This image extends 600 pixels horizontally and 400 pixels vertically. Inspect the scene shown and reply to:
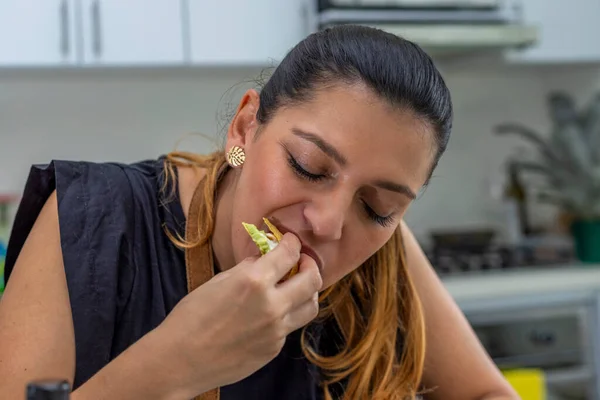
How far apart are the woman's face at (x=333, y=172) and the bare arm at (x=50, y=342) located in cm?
20

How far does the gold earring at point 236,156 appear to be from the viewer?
108 cm

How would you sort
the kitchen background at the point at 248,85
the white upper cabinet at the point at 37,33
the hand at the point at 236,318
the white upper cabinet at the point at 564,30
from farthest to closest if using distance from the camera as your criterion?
1. the white upper cabinet at the point at 564,30
2. the kitchen background at the point at 248,85
3. the white upper cabinet at the point at 37,33
4. the hand at the point at 236,318

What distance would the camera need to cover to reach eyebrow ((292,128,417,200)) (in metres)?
0.95

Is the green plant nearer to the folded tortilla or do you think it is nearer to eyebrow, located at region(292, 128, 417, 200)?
eyebrow, located at region(292, 128, 417, 200)

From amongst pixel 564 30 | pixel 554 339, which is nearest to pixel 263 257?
pixel 554 339

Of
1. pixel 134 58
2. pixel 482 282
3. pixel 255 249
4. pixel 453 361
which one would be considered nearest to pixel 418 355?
pixel 453 361

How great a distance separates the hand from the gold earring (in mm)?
235

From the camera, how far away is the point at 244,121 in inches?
43.2

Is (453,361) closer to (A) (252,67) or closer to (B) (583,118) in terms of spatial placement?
(A) (252,67)

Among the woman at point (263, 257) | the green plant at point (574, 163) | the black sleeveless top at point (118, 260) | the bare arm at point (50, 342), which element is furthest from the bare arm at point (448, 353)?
the green plant at point (574, 163)

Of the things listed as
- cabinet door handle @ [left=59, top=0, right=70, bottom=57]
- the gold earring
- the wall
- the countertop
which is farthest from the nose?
cabinet door handle @ [left=59, top=0, right=70, bottom=57]

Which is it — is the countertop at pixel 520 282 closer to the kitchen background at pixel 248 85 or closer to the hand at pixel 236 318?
the kitchen background at pixel 248 85

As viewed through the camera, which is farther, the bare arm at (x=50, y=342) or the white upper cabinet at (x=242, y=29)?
the white upper cabinet at (x=242, y=29)

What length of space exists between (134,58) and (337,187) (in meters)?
1.60
